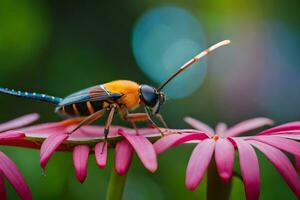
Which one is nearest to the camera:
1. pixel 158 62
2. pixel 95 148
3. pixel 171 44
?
pixel 95 148

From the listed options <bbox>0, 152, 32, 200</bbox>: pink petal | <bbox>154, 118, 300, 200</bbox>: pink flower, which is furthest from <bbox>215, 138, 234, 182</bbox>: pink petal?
<bbox>0, 152, 32, 200</bbox>: pink petal

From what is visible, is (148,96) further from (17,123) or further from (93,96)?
(17,123)

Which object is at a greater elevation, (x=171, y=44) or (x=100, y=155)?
(x=171, y=44)

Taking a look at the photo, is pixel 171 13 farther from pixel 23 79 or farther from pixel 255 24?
pixel 23 79

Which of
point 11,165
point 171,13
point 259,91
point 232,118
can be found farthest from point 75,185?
point 171,13

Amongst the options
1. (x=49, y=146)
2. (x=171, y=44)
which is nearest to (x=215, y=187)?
(x=49, y=146)

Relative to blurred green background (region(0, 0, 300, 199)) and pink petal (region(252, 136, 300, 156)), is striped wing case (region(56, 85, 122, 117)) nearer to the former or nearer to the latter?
pink petal (region(252, 136, 300, 156))
